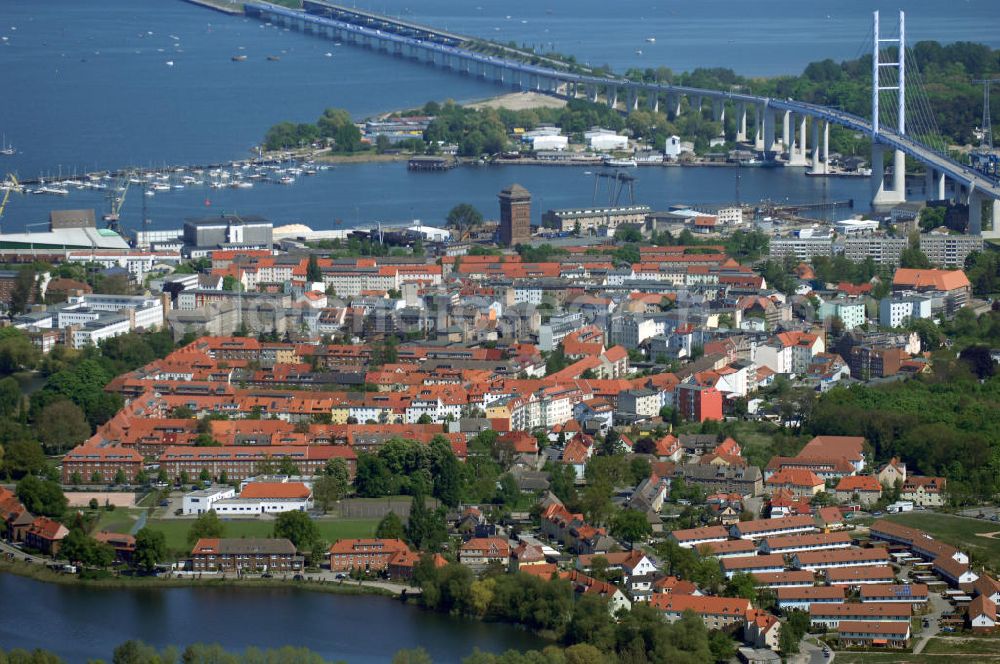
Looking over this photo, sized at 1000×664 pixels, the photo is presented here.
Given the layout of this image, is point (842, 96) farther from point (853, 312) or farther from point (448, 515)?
point (448, 515)

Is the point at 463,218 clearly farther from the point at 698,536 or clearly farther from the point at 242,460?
the point at 698,536

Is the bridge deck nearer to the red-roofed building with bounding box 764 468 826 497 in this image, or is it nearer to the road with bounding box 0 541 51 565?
the red-roofed building with bounding box 764 468 826 497

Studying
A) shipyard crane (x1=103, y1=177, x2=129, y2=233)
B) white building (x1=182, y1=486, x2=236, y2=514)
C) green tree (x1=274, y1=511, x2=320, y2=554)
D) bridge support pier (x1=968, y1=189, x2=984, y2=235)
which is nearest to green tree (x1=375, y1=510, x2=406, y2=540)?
green tree (x1=274, y1=511, x2=320, y2=554)

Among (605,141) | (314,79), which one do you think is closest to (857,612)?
(605,141)

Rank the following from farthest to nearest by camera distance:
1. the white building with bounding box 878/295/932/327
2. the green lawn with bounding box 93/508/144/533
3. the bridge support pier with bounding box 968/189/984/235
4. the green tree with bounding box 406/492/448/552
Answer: the bridge support pier with bounding box 968/189/984/235 → the white building with bounding box 878/295/932/327 → the green lawn with bounding box 93/508/144/533 → the green tree with bounding box 406/492/448/552

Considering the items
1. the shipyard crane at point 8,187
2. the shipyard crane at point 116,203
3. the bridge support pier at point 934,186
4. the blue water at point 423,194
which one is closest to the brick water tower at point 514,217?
the blue water at point 423,194

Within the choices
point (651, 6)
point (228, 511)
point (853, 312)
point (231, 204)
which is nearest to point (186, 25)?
point (651, 6)

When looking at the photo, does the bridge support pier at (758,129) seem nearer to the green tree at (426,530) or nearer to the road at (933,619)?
the green tree at (426,530)
